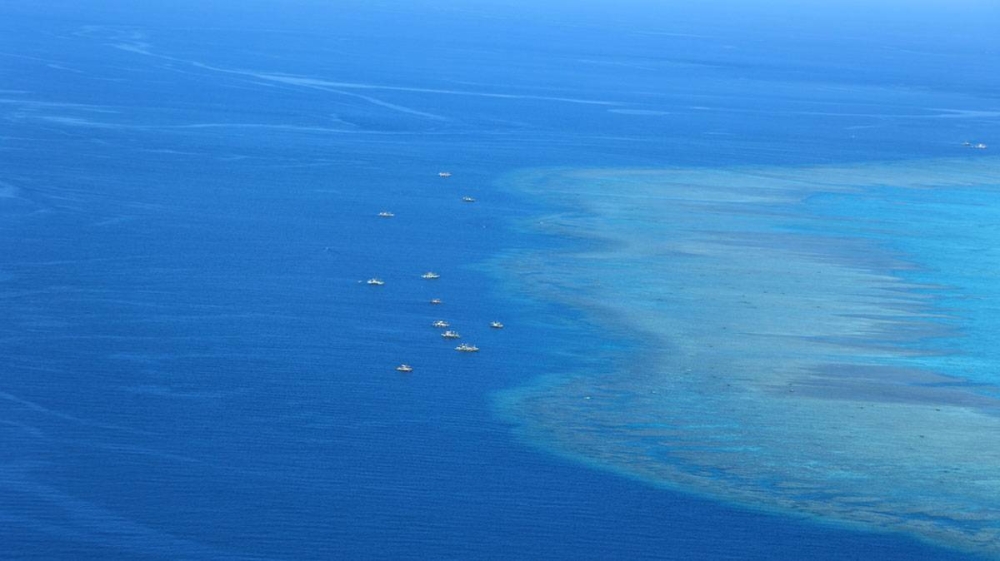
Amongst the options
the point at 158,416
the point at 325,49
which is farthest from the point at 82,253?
the point at 325,49

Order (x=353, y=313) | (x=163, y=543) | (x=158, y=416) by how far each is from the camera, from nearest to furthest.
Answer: (x=163, y=543), (x=158, y=416), (x=353, y=313)

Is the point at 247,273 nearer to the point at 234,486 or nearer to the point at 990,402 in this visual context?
the point at 234,486

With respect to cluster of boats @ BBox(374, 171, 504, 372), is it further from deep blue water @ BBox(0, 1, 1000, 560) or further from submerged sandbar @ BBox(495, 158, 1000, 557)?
submerged sandbar @ BBox(495, 158, 1000, 557)

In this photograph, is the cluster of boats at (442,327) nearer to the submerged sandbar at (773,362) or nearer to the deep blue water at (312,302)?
the deep blue water at (312,302)

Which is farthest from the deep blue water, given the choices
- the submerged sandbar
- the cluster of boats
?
the submerged sandbar

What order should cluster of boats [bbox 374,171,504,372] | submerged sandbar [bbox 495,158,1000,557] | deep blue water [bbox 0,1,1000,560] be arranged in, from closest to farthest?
1. deep blue water [bbox 0,1,1000,560]
2. submerged sandbar [bbox 495,158,1000,557]
3. cluster of boats [bbox 374,171,504,372]
